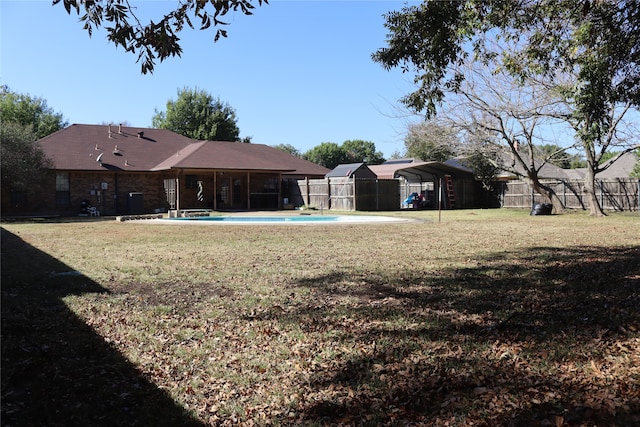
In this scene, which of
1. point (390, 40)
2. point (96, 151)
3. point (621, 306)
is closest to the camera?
point (621, 306)

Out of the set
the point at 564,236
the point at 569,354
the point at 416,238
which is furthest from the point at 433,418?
the point at 564,236

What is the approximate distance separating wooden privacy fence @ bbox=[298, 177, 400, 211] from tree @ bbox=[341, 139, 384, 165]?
6365cm

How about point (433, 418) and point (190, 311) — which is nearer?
point (433, 418)

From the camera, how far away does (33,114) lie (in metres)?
48.3

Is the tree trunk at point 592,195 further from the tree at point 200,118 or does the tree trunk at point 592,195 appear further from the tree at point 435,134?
the tree at point 200,118

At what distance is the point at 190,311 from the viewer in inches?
225

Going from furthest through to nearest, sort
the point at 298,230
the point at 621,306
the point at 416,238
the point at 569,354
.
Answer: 1. the point at 298,230
2. the point at 416,238
3. the point at 621,306
4. the point at 569,354

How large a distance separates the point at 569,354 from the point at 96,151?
1244 inches

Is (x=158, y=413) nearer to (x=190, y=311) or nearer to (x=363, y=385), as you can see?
(x=363, y=385)

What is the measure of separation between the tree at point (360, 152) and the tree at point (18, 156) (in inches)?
2930

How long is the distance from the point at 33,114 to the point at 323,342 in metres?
52.9

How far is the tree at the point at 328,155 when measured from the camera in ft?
306

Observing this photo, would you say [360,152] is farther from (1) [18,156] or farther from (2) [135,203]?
(1) [18,156]

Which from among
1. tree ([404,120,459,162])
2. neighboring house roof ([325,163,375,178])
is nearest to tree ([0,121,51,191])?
neighboring house roof ([325,163,375,178])
